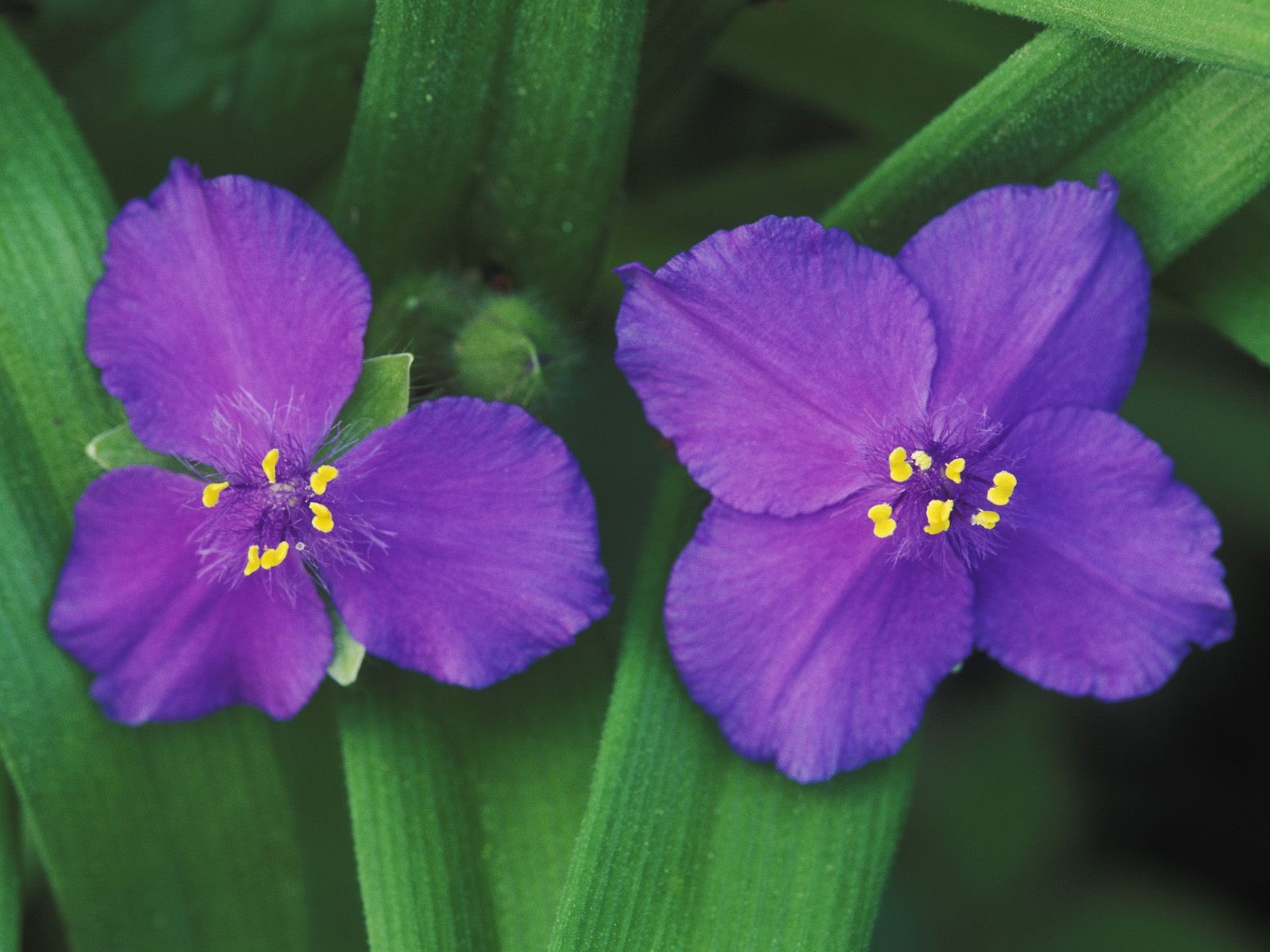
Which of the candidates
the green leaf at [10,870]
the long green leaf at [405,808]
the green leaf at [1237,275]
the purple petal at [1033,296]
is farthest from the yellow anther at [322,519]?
the green leaf at [1237,275]

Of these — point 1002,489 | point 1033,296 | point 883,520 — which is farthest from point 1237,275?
point 883,520

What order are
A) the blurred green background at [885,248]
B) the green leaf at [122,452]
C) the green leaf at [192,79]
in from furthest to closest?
the green leaf at [192,79] → the blurred green background at [885,248] → the green leaf at [122,452]

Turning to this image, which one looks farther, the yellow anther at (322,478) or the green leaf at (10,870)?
the green leaf at (10,870)

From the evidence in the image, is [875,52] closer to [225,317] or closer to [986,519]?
[986,519]

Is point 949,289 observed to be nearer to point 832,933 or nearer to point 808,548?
point 808,548

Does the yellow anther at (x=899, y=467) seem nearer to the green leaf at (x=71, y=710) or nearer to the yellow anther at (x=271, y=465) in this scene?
the yellow anther at (x=271, y=465)

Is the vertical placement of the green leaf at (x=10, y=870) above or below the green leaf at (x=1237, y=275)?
below

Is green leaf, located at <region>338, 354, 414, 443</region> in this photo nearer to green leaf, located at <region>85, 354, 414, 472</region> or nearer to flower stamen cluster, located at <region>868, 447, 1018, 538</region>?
green leaf, located at <region>85, 354, 414, 472</region>
